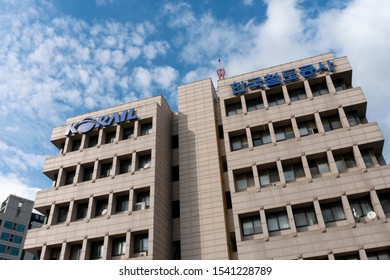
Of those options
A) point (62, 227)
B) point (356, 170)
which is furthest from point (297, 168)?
point (62, 227)

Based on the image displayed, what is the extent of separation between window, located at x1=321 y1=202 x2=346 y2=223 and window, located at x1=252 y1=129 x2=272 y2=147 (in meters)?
9.14

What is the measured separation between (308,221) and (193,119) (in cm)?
1815

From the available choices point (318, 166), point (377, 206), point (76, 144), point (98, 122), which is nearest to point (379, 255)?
point (377, 206)

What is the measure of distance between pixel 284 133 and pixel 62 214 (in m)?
26.4

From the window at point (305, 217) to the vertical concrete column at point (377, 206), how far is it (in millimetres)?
5059

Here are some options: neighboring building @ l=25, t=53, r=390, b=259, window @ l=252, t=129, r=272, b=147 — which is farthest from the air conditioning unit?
window @ l=252, t=129, r=272, b=147

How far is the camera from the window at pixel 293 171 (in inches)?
1345

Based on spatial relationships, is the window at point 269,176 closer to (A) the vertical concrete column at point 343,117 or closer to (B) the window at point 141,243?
(A) the vertical concrete column at point 343,117

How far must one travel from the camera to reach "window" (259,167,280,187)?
34.6m

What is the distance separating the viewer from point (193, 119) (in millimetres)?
42125

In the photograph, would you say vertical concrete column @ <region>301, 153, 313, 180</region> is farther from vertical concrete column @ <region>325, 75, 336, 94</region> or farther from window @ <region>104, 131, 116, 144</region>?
window @ <region>104, 131, 116, 144</region>

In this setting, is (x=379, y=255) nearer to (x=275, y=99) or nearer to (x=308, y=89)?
(x=308, y=89)
